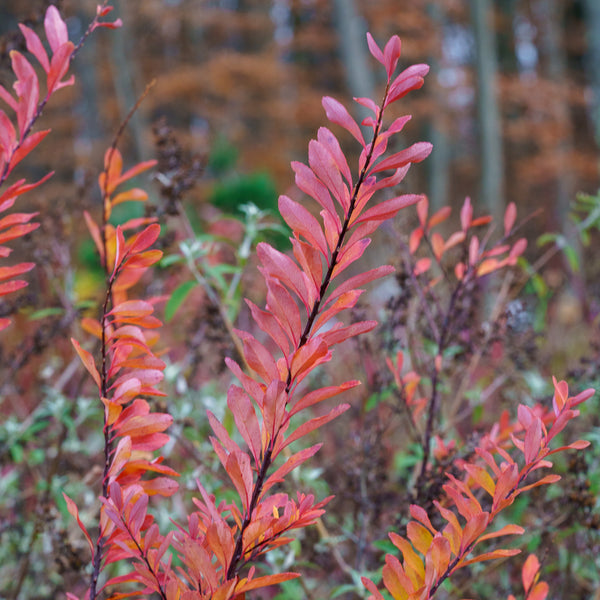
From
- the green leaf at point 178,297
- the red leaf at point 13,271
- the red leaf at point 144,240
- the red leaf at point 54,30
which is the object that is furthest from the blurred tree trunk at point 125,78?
the red leaf at point 144,240

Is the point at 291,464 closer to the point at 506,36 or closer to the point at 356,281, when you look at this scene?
the point at 356,281

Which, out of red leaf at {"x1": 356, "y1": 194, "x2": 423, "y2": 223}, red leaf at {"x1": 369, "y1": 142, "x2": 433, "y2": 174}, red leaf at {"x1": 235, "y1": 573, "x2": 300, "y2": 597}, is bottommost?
red leaf at {"x1": 235, "y1": 573, "x2": 300, "y2": 597}

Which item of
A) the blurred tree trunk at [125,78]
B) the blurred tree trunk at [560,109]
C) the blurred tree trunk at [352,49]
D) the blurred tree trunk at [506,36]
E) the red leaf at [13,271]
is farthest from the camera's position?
the blurred tree trunk at [506,36]

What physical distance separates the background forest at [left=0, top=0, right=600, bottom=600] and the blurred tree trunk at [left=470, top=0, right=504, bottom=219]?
0.03 meters

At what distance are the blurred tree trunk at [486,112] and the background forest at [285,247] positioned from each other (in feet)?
0.09

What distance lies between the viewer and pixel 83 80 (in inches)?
400

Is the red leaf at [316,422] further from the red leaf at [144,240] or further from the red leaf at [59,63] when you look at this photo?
the red leaf at [59,63]

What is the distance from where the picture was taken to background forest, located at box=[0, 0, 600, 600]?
3.29 feet

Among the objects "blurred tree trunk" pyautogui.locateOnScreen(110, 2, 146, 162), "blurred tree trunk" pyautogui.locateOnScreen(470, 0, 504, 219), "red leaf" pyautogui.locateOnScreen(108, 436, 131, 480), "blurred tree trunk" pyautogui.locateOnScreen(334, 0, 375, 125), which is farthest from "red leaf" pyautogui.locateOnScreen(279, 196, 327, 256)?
"blurred tree trunk" pyautogui.locateOnScreen(110, 2, 146, 162)

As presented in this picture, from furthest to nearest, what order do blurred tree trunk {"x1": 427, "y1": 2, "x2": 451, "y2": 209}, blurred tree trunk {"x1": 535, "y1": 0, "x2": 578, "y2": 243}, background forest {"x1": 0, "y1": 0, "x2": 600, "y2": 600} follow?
blurred tree trunk {"x1": 427, "y1": 2, "x2": 451, "y2": 209}, blurred tree trunk {"x1": 535, "y1": 0, "x2": 578, "y2": 243}, background forest {"x1": 0, "y1": 0, "x2": 600, "y2": 600}

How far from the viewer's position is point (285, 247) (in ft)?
11.9

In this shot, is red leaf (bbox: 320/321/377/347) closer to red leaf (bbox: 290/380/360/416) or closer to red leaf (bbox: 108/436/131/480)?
red leaf (bbox: 290/380/360/416)

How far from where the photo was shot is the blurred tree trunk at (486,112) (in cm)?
633

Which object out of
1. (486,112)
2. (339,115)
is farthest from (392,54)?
(486,112)
